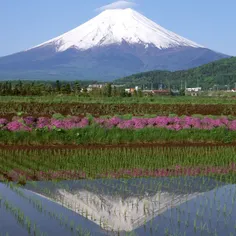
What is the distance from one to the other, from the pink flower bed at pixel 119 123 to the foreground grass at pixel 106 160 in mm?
2110

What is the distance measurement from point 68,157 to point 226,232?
5.54 metres

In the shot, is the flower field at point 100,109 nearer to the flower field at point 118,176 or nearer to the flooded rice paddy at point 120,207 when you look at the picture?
the flower field at point 118,176

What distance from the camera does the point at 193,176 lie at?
9.07 m

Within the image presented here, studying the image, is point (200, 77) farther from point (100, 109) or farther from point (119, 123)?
point (119, 123)

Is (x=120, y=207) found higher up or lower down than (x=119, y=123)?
lower down

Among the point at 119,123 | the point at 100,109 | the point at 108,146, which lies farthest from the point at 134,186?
the point at 100,109

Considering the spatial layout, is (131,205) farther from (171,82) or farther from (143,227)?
(171,82)

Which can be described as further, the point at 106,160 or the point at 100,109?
the point at 100,109

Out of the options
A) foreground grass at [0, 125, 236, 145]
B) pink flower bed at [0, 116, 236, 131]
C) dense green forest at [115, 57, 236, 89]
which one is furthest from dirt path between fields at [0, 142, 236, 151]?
dense green forest at [115, 57, 236, 89]

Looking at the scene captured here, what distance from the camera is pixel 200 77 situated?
150 metres

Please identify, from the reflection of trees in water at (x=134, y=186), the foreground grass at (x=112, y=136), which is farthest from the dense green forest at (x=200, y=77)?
the reflection of trees in water at (x=134, y=186)

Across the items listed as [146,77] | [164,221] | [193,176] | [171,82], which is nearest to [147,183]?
[193,176]

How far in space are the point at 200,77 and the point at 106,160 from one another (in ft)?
465

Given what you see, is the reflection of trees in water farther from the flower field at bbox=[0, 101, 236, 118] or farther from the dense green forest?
the dense green forest
